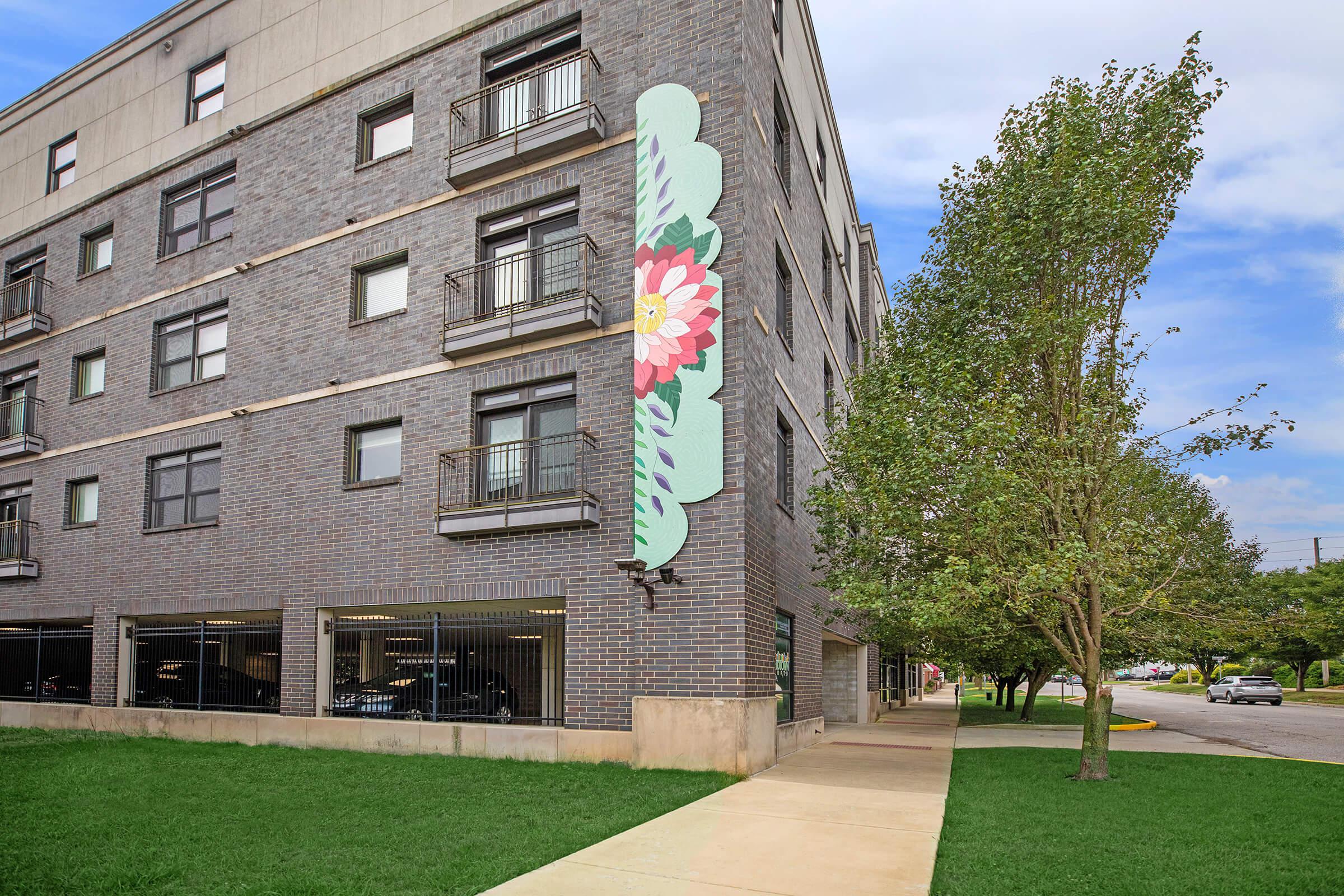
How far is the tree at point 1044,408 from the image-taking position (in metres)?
11.8

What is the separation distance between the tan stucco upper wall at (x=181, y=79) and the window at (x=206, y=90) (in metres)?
0.15

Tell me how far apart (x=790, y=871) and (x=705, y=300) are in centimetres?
828

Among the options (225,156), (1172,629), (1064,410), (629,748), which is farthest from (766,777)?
(225,156)

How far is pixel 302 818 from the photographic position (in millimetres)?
8609

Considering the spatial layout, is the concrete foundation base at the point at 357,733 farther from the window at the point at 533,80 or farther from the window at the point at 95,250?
the window at the point at 95,250

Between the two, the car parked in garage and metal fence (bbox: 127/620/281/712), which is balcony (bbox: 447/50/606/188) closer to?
the car parked in garage

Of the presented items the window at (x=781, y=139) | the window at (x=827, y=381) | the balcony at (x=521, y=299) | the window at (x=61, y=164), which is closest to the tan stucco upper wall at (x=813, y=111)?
the window at (x=781, y=139)

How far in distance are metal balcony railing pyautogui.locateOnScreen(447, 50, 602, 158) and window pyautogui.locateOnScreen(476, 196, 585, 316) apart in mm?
1247

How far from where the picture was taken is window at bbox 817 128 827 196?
74.6ft

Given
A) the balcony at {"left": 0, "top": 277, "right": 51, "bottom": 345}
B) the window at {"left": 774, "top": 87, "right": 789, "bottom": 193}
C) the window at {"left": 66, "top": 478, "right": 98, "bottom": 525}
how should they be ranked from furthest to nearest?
the balcony at {"left": 0, "top": 277, "right": 51, "bottom": 345}, the window at {"left": 66, "top": 478, "right": 98, "bottom": 525}, the window at {"left": 774, "top": 87, "right": 789, "bottom": 193}

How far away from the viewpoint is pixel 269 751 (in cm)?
1439

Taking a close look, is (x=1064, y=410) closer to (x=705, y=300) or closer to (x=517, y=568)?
(x=705, y=300)

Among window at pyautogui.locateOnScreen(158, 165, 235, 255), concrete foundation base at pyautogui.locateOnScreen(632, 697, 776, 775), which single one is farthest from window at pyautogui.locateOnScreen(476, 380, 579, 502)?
window at pyautogui.locateOnScreen(158, 165, 235, 255)

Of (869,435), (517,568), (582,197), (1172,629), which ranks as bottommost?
(1172,629)
